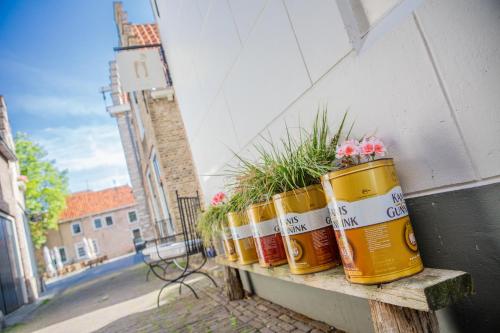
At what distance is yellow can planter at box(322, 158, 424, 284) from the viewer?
1.21m

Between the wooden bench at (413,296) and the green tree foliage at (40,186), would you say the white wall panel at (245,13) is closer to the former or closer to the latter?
the wooden bench at (413,296)

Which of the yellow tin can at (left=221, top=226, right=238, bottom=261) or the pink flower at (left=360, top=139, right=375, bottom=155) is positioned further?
the yellow tin can at (left=221, top=226, right=238, bottom=261)

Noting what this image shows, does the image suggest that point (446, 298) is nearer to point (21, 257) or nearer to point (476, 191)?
point (476, 191)

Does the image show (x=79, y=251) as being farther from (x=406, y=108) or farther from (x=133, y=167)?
(x=406, y=108)

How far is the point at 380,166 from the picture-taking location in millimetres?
1260

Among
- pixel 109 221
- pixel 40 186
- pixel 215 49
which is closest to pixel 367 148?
pixel 215 49

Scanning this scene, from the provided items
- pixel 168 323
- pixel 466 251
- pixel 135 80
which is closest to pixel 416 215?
pixel 466 251

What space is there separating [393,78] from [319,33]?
0.58 metres

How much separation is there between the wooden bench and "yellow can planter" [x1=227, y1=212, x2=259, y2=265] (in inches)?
44.2

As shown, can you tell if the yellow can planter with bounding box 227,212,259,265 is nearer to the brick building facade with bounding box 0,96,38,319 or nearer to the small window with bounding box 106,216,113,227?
the brick building facade with bounding box 0,96,38,319

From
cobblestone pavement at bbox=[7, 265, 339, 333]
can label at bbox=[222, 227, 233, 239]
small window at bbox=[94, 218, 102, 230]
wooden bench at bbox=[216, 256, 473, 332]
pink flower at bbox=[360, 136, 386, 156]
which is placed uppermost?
small window at bbox=[94, 218, 102, 230]

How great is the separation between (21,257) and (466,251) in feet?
39.5

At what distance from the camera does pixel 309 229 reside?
5.41ft

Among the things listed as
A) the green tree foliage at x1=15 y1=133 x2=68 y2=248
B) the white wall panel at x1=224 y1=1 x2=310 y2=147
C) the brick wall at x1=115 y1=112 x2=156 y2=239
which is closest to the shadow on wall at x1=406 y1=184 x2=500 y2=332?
the white wall panel at x1=224 y1=1 x2=310 y2=147
